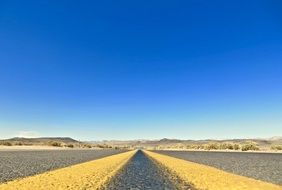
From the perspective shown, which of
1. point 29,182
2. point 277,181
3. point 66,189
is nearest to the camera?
point 66,189

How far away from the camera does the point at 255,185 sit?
16516 mm

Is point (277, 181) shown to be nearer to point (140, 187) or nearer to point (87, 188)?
point (140, 187)

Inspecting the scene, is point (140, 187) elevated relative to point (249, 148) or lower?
lower

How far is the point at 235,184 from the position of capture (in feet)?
55.5

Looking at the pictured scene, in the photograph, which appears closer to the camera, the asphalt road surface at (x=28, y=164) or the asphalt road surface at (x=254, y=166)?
the asphalt road surface at (x=28, y=164)

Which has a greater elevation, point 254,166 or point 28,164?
point 28,164

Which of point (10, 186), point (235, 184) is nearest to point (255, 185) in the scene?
point (235, 184)

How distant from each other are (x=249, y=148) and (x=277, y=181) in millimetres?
72704

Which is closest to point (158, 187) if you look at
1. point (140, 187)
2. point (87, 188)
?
point (140, 187)

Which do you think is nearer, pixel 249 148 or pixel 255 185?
pixel 255 185

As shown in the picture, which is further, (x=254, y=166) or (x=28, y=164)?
(x=254, y=166)

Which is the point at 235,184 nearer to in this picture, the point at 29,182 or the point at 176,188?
the point at 176,188

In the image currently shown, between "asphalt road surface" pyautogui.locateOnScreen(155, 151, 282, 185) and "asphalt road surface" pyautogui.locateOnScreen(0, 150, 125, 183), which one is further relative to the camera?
"asphalt road surface" pyautogui.locateOnScreen(155, 151, 282, 185)

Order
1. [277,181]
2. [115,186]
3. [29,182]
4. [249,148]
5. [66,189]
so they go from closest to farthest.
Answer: [66,189] < [115,186] < [29,182] < [277,181] < [249,148]
